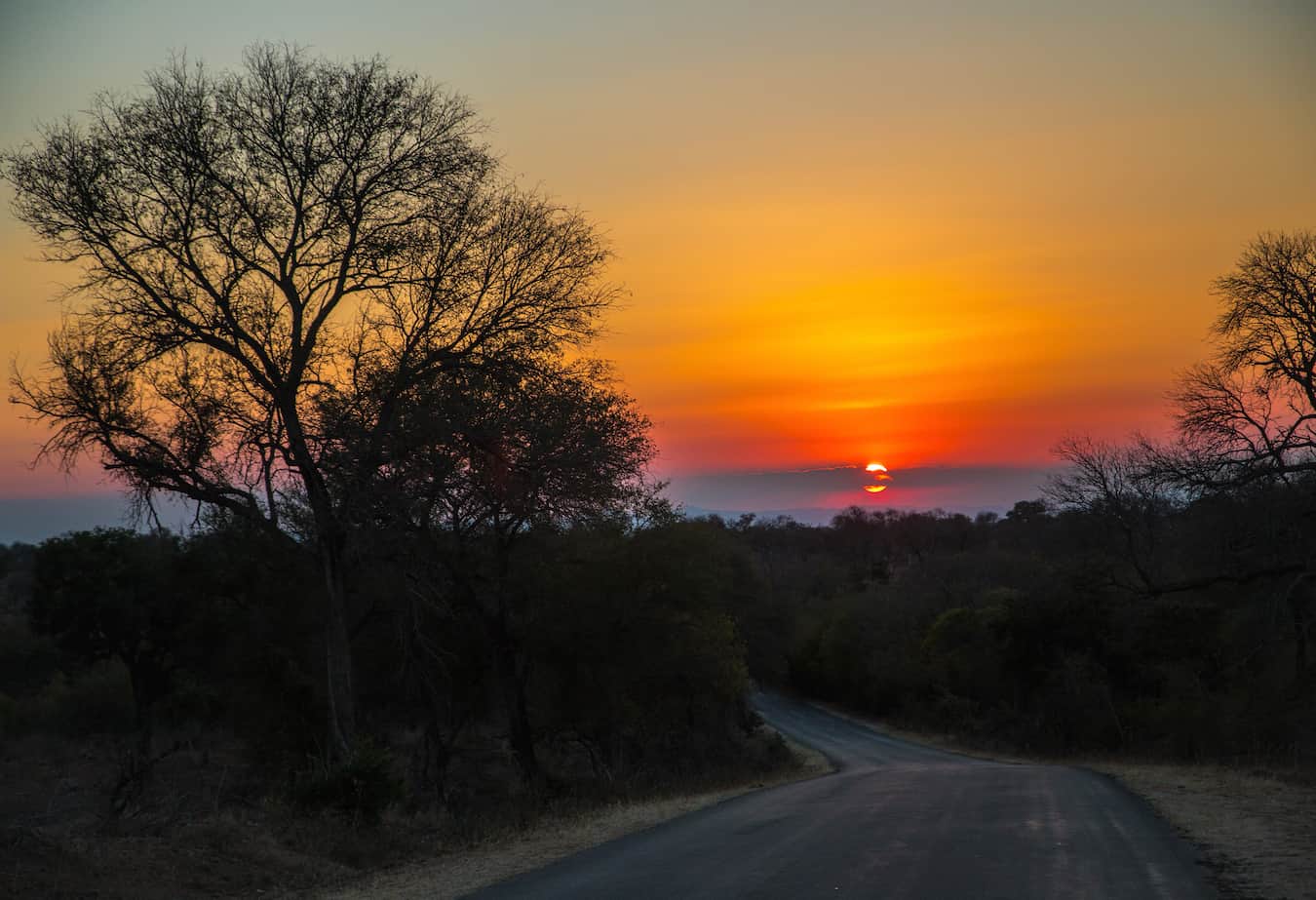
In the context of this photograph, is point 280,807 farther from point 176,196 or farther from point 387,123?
point 387,123

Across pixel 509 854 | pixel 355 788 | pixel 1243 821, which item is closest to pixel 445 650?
pixel 355 788

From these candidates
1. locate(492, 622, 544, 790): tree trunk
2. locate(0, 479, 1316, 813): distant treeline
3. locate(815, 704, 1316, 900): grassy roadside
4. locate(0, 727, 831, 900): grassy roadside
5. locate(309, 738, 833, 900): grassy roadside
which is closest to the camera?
locate(815, 704, 1316, 900): grassy roadside

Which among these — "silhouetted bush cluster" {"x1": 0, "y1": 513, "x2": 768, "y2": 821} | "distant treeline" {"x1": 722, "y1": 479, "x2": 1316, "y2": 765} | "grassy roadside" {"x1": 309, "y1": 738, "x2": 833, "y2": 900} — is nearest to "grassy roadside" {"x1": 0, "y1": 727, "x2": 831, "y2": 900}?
"grassy roadside" {"x1": 309, "y1": 738, "x2": 833, "y2": 900}

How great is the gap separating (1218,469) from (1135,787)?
12.2 m

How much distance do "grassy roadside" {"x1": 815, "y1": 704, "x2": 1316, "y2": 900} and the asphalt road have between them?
331 millimetres

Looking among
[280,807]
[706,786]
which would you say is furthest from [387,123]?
[706,786]

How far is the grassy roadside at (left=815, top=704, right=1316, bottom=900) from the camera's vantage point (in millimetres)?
9312

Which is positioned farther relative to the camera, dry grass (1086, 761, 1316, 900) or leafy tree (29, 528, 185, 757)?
leafy tree (29, 528, 185, 757)

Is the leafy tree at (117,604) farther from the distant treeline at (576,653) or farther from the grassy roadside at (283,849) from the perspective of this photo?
the grassy roadside at (283,849)

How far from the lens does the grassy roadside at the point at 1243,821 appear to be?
9312 millimetres

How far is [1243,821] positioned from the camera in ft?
42.4

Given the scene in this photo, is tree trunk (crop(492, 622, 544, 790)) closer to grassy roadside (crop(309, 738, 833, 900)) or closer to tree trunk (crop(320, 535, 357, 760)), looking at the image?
grassy roadside (crop(309, 738, 833, 900))

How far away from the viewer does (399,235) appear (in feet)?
56.9

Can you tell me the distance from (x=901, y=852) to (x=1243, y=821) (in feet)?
16.2
